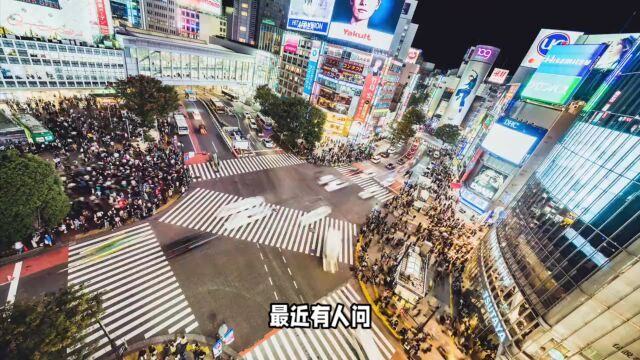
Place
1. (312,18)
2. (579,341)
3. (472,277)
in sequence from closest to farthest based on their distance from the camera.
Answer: (579,341) → (472,277) → (312,18)

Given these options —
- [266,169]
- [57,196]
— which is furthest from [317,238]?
[57,196]

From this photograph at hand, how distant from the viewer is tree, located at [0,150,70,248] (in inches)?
570

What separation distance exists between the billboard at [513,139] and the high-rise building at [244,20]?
327 feet

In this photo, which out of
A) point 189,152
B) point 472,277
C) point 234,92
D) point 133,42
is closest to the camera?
point 472,277

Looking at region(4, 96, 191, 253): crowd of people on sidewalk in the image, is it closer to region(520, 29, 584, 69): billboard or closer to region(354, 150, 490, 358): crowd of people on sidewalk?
region(354, 150, 490, 358): crowd of people on sidewalk

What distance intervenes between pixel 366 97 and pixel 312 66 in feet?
45.3

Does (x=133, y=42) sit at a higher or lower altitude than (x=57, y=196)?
higher

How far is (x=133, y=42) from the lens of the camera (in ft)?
148

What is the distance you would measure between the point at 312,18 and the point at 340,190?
132 feet

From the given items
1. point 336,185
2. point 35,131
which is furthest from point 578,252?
point 35,131

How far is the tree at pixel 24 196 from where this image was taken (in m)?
14.5

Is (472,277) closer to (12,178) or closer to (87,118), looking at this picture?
(12,178)

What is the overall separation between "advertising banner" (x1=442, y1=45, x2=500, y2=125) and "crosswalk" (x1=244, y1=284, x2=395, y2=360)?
9156cm

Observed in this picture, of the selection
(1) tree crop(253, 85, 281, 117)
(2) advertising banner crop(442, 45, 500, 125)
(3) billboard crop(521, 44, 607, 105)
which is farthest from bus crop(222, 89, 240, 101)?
(2) advertising banner crop(442, 45, 500, 125)
